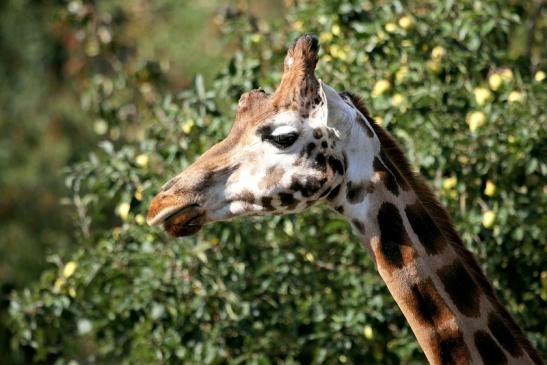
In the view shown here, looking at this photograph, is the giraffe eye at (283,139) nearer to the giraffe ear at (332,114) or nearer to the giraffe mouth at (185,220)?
the giraffe ear at (332,114)

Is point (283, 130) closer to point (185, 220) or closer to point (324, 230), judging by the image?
point (185, 220)

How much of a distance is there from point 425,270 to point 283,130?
0.65 metres

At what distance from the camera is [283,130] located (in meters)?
4.06

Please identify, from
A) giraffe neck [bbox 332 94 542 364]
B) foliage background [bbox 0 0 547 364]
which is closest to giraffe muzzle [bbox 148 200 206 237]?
giraffe neck [bbox 332 94 542 364]

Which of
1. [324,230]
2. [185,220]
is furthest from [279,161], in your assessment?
[324,230]

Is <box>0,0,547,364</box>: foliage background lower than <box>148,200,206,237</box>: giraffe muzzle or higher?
lower

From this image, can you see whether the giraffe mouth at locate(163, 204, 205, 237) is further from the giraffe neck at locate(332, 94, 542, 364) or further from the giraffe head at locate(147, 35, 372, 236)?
the giraffe neck at locate(332, 94, 542, 364)

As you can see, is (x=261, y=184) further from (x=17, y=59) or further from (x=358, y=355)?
(x=17, y=59)

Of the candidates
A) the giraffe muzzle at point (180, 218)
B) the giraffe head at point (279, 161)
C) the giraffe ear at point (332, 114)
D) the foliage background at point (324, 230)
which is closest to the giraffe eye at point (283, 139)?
the giraffe head at point (279, 161)

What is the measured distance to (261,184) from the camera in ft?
13.4

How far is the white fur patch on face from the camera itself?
4062 millimetres

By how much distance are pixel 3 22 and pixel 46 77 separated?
915 mm

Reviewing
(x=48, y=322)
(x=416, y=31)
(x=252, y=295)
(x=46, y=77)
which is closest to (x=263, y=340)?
(x=252, y=295)

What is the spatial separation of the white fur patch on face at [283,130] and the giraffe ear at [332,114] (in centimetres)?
9
